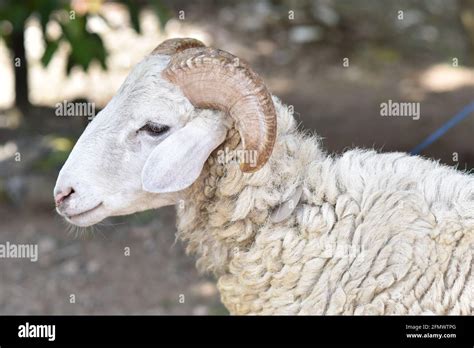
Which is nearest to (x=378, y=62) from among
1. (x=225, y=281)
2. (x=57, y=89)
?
(x=57, y=89)

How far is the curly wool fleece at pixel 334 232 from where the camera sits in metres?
3.40

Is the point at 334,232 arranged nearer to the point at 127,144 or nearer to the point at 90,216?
the point at 127,144

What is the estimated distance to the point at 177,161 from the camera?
3551mm

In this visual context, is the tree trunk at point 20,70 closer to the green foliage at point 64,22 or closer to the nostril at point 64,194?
the green foliage at point 64,22

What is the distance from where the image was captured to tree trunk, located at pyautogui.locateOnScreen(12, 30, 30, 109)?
373 inches

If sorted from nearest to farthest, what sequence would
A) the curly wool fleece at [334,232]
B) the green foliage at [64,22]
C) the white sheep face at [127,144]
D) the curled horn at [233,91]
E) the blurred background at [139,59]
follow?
1. the curly wool fleece at [334,232]
2. the curled horn at [233,91]
3. the white sheep face at [127,144]
4. the blurred background at [139,59]
5. the green foliage at [64,22]

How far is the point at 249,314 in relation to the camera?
12.6 ft

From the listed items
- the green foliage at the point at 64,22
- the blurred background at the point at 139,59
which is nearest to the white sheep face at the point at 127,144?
the blurred background at the point at 139,59

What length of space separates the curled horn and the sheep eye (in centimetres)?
17

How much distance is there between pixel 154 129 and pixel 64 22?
16.2 ft

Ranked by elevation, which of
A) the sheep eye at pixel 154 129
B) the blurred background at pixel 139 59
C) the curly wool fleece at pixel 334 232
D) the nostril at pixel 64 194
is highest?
the blurred background at pixel 139 59

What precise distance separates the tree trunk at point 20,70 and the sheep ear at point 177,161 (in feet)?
20.5
